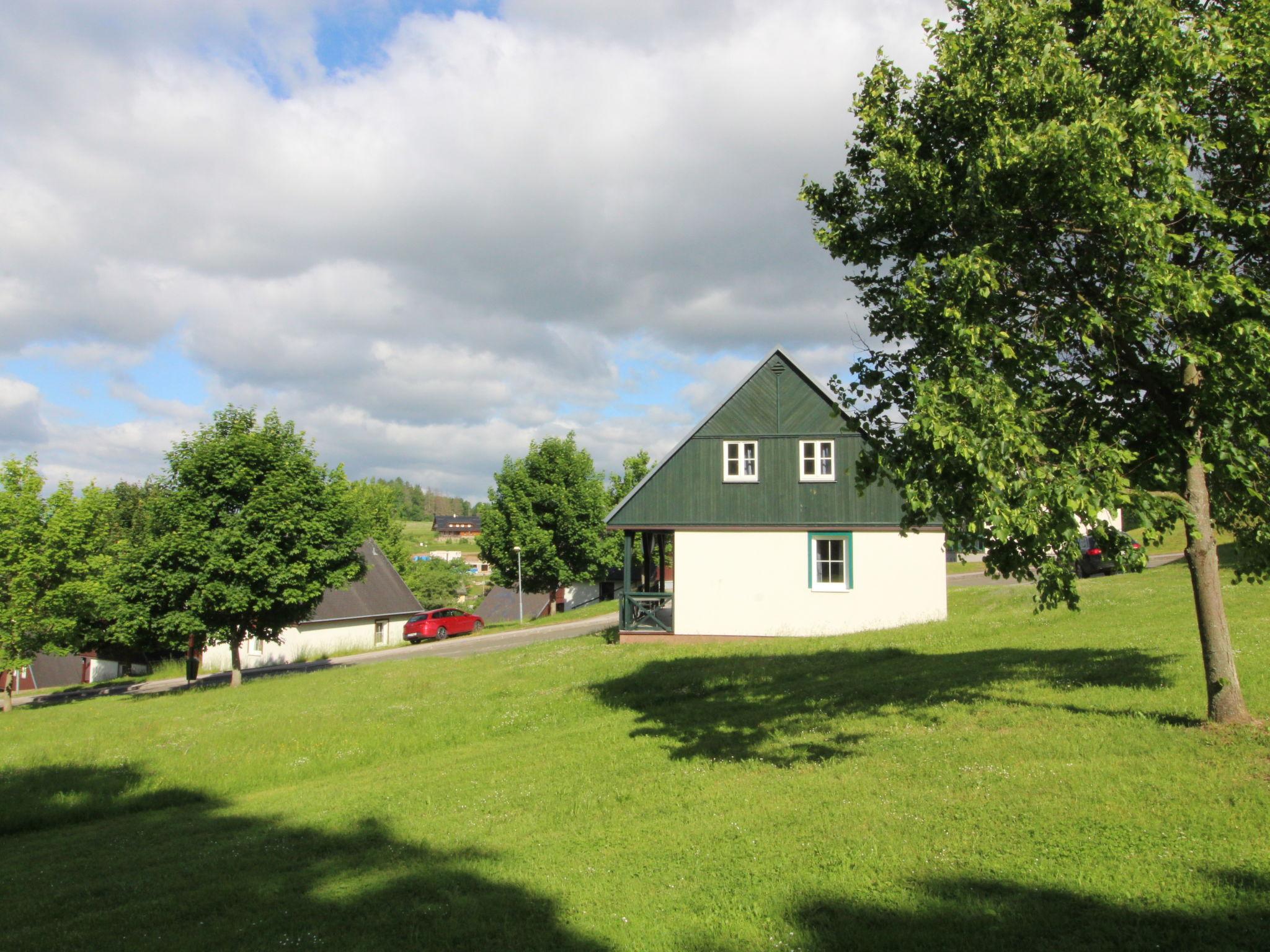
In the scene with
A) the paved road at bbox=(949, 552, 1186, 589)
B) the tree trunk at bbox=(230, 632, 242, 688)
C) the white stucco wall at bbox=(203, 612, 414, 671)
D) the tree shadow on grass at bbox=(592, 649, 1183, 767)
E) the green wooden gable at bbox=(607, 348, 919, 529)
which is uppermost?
the green wooden gable at bbox=(607, 348, 919, 529)

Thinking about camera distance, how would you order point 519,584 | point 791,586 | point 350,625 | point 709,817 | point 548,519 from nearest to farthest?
point 709,817, point 791,586, point 350,625, point 519,584, point 548,519

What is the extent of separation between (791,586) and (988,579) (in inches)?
557

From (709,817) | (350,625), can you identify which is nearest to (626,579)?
(709,817)

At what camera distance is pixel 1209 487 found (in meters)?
9.85

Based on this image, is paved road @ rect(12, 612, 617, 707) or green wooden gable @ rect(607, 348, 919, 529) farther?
paved road @ rect(12, 612, 617, 707)

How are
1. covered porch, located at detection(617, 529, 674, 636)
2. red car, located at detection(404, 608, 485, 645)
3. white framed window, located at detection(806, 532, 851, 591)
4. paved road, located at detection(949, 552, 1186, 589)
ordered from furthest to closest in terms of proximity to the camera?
red car, located at detection(404, 608, 485, 645), paved road, located at detection(949, 552, 1186, 589), covered porch, located at detection(617, 529, 674, 636), white framed window, located at detection(806, 532, 851, 591)

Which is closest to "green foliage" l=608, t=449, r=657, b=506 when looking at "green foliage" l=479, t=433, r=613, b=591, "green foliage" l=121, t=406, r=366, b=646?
"green foliage" l=479, t=433, r=613, b=591

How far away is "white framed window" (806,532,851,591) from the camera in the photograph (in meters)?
25.7


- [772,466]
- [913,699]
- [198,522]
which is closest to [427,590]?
[198,522]

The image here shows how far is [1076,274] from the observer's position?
362 inches

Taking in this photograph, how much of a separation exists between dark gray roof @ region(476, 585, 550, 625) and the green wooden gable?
39.8 meters

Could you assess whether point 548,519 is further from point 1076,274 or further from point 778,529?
point 1076,274

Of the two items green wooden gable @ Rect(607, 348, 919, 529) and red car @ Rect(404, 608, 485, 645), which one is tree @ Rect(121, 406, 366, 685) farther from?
red car @ Rect(404, 608, 485, 645)

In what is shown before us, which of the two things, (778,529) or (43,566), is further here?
(43,566)
